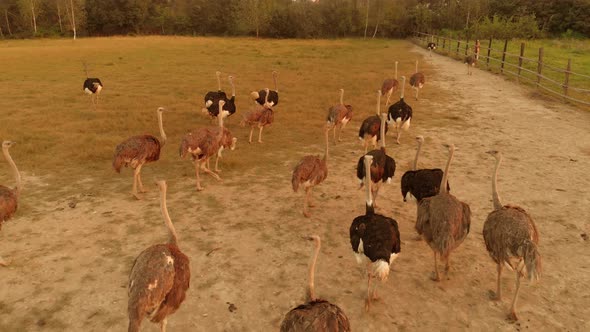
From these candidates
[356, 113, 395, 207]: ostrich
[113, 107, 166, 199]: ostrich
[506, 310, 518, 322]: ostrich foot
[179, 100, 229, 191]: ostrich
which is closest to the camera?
[506, 310, 518, 322]: ostrich foot

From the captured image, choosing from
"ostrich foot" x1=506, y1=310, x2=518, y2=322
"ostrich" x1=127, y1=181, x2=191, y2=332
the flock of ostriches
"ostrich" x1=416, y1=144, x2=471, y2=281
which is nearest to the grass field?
the flock of ostriches

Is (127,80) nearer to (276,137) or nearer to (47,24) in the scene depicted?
(276,137)

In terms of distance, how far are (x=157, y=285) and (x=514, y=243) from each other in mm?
4010

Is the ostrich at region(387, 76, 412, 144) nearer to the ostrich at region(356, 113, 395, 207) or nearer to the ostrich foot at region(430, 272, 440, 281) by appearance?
the ostrich at region(356, 113, 395, 207)

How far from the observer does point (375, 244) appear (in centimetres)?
516

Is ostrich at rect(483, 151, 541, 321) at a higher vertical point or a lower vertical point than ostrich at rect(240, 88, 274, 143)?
lower

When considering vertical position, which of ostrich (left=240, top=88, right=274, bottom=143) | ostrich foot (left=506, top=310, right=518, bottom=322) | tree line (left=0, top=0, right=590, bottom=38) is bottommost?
ostrich foot (left=506, top=310, right=518, bottom=322)

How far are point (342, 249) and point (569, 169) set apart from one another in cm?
665

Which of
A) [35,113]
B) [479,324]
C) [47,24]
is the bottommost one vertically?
[479,324]

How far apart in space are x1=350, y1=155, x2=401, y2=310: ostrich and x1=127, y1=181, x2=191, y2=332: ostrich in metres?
2.11

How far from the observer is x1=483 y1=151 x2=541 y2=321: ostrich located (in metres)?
4.75

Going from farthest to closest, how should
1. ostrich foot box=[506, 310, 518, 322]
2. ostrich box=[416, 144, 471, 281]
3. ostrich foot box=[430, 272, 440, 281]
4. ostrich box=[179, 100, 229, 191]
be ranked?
ostrich box=[179, 100, 229, 191] < ostrich foot box=[430, 272, 440, 281] < ostrich box=[416, 144, 471, 281] < ostrich foot box=[506, 310, 518, 322]

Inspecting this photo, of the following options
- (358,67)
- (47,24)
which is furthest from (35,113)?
(47,24)

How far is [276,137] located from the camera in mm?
12875
